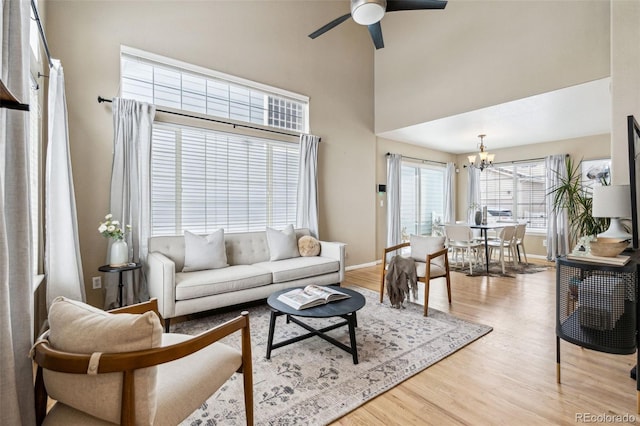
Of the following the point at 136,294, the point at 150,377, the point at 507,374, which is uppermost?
the point at 150,377

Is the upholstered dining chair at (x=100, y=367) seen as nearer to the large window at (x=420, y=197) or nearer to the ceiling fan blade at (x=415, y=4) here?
the ceiling fan blade at (x=415, y=4)

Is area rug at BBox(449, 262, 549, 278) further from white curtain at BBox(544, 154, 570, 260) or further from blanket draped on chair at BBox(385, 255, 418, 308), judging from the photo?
blanket draped on chair at BBox(385, 255, 418, 308)

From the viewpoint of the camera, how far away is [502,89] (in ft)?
13.6

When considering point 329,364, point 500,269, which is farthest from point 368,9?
point 500,269

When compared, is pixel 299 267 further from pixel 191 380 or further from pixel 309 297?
pixel 191 380

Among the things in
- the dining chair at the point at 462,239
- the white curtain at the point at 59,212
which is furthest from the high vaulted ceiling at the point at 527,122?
the white curtain at the point at 59,212

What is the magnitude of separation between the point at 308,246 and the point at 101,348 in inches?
125

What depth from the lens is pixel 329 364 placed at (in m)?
2.23

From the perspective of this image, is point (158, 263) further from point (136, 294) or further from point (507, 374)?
point (507, 374)

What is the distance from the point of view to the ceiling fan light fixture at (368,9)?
2525 mm

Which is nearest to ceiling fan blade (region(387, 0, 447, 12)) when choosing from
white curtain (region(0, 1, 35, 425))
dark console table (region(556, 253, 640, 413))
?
dark console table (region(556, 253, 640, 413))

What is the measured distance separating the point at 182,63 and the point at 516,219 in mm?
7556

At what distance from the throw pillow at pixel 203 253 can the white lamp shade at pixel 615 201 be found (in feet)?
11.9

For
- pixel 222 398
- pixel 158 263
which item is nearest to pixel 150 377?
pixel 222 398
